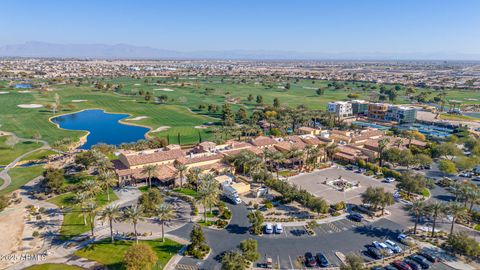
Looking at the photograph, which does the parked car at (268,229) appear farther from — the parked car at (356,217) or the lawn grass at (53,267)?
the lawn grass at (53,267)

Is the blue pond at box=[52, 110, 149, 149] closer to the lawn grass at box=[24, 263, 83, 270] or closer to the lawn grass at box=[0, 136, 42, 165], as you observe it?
the lawn grass at box=[0, 136, 42, 165]

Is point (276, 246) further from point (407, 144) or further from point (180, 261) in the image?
point (407, 144)

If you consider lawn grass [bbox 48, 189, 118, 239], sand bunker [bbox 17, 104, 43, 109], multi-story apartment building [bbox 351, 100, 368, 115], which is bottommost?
lawn grass [bbox 48, 189, 118, 239]

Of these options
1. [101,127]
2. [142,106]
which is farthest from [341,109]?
[101,127]

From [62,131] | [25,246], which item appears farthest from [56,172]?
[62,131]

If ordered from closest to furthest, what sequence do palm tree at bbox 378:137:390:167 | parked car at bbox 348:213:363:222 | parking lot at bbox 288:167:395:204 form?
parked car at bbox 348:213:363:222 → parking lot at bbox 288:167:395:204 → palm tree at bbox 378:137:390:167

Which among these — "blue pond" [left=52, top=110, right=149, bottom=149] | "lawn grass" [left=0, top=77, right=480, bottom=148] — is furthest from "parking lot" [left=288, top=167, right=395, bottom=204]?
"blue pond" [left=52, top=110, right=149, bottom=149]

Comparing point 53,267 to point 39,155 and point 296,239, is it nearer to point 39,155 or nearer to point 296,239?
point 296,239
